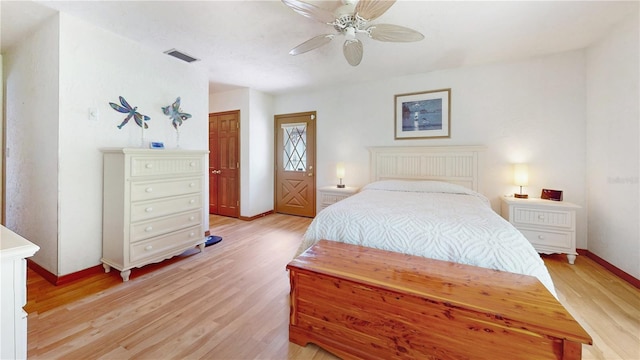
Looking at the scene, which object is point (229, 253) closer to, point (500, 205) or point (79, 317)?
point (79, 317)

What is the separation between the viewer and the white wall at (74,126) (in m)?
2.27

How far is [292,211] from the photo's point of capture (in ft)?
16.9

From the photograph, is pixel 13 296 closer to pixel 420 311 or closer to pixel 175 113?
pixel 420 311

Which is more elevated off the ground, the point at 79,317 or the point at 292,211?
the point at 292,211

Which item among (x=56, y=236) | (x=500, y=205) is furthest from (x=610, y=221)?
(x=56, y=236)

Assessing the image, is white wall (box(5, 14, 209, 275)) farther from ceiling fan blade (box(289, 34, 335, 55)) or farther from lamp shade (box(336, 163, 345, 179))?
lamp shade (box(336, 163, 345, 179))

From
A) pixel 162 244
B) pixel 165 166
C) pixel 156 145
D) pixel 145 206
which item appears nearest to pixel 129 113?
pixel 156 145

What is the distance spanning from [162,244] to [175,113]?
159 centimetres

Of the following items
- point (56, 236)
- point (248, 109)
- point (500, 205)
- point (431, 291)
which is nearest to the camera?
point (431, 291)

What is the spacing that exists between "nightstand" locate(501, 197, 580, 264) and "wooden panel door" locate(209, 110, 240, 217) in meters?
4.29

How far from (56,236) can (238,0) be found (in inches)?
103

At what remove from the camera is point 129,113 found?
2742 millimetres

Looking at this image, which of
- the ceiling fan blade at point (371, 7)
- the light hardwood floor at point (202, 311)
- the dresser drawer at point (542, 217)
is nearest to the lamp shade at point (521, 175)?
the dresser drawer at point (542, 217)

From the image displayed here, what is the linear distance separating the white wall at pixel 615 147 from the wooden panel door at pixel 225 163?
Answer: 497 cm
